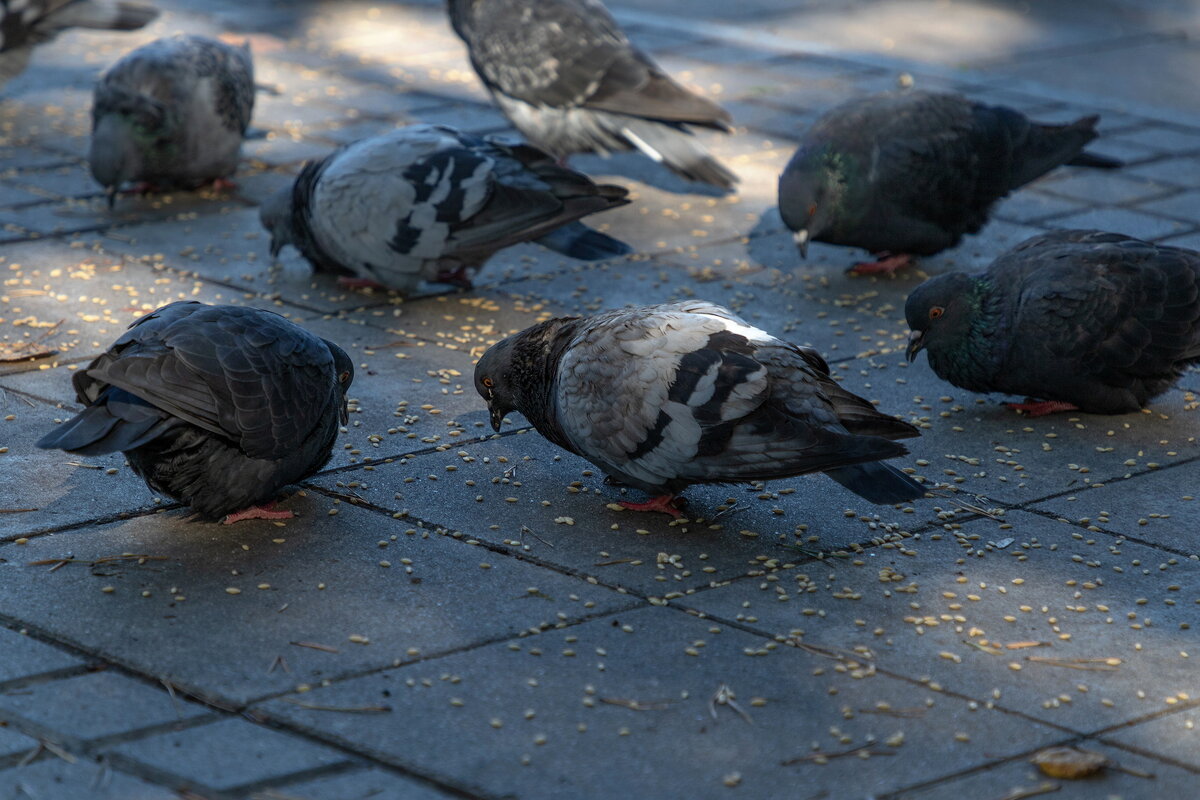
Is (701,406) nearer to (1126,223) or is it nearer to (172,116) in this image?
(1126,223)

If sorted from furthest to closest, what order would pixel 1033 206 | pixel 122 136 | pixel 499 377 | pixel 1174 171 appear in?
pixel 1174 171 < pixel 1033 206 < pixel 122 136 < pixel 499 377

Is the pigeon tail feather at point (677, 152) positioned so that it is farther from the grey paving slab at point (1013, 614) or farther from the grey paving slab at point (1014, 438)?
the grey paving slab at point (1013, 614)

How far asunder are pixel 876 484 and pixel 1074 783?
4.16 ft

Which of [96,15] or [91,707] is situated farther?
[96,15]

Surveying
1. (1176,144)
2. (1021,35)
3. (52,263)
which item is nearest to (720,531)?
(52,263)

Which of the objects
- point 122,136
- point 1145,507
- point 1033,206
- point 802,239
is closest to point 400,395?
point 802,239

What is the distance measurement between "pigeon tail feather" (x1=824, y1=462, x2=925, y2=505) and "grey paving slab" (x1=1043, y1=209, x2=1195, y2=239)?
3.71 m

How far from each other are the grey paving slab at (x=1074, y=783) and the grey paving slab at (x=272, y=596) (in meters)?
1.13

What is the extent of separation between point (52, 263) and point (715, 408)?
3907 millimetres

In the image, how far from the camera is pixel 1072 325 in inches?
202

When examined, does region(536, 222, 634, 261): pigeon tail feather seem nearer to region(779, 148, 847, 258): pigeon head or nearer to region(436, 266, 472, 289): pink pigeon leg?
region(436, 266, 472, 289): pink pigeon leg

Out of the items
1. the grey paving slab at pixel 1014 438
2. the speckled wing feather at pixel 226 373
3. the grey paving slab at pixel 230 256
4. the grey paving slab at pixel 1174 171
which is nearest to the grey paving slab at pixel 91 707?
the speckled wing feather at pixel 226 373

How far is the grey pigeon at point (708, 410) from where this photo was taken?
4074mm

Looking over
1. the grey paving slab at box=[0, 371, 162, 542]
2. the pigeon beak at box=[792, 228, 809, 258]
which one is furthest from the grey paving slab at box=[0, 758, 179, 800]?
the pigeon beak at box=[792, 228, 809, 258]
